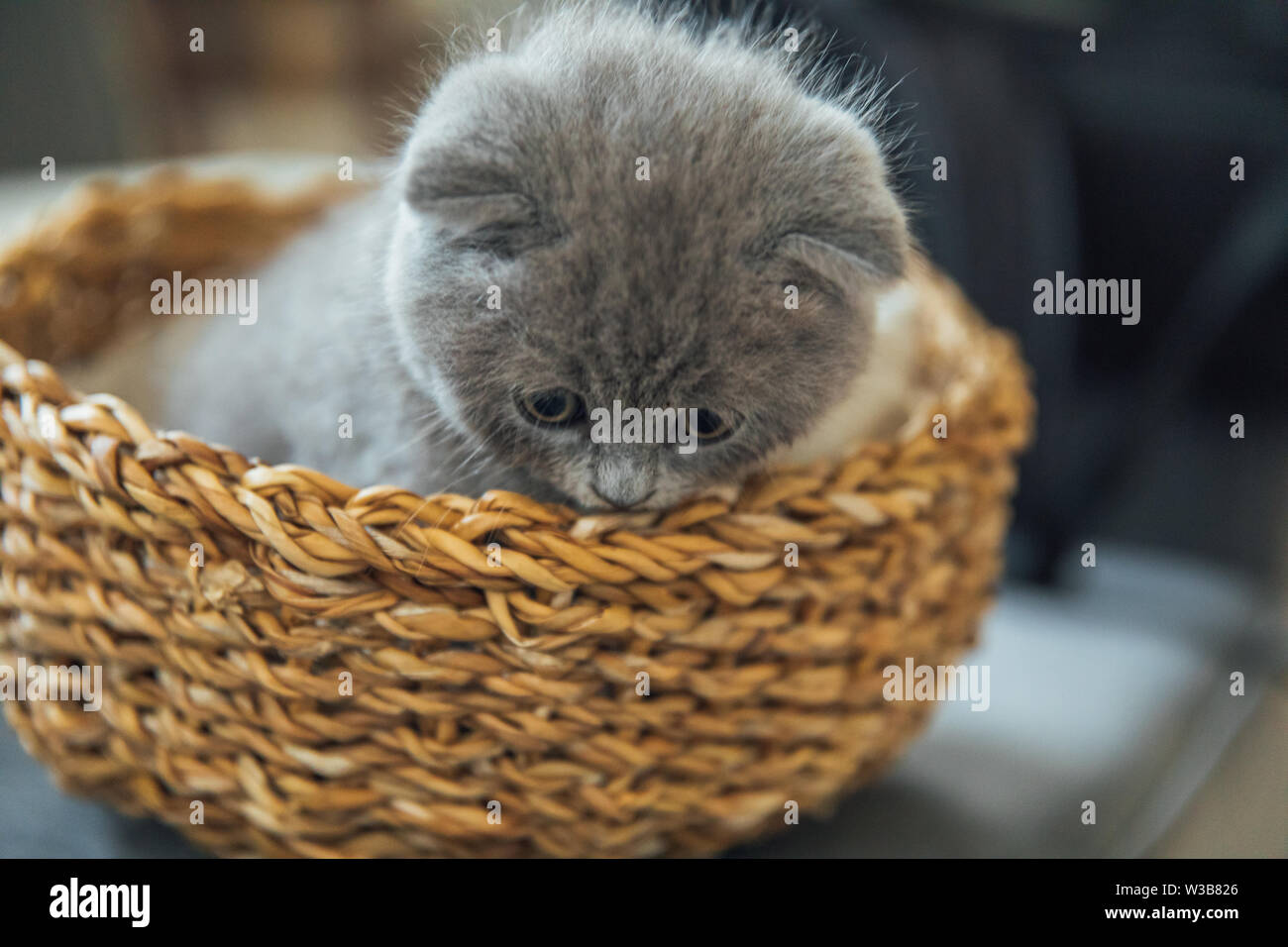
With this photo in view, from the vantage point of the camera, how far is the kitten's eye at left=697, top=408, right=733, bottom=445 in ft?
2.92

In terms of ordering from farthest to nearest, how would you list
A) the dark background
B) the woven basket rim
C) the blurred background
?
1. the dark background
2. the blurred background
3. the woven basket rim

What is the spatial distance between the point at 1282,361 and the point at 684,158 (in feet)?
5.25

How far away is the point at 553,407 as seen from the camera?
90 cm

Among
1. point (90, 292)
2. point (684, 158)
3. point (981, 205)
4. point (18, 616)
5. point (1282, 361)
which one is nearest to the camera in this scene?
point (684, 158)

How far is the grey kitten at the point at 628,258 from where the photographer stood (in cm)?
85

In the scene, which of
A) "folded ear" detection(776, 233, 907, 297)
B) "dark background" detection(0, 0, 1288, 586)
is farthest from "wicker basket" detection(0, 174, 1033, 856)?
"dark background" detection(0, 0, 1288, 586)

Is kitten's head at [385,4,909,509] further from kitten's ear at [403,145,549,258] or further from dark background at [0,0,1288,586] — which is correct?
dark background at [0,0,1288,586]

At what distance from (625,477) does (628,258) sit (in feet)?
0.60

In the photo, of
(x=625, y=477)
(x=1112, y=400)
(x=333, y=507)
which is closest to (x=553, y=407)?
(x=625, y=477)

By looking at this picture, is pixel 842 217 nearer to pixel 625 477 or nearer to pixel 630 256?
pixel 630 256

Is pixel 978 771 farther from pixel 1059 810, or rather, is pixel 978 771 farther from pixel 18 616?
pixel 18 616
